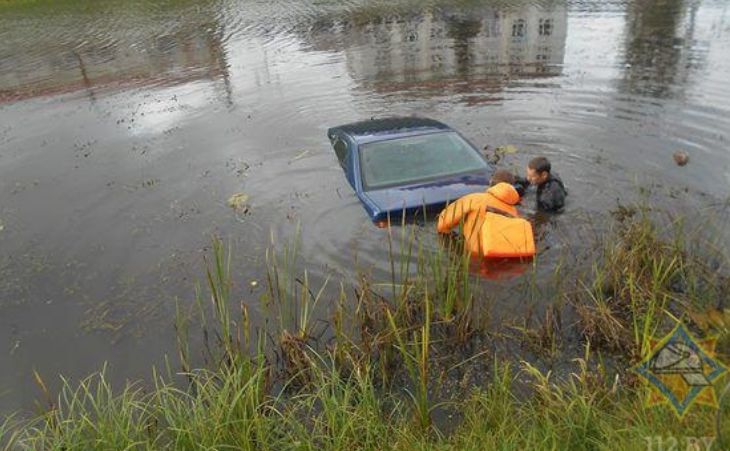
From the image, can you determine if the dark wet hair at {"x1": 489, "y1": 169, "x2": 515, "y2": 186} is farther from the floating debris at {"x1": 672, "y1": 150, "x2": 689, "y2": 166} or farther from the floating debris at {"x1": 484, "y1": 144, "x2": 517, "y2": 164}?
the floating debris at {"x1": 672, "y1": 150, "x2": 689, "y2": 166}

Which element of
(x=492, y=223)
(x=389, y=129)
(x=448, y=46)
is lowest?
(x=448, y=46)

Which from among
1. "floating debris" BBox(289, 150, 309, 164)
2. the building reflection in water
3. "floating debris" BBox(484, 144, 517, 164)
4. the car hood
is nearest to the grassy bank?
the car hood

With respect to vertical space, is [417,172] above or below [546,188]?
above

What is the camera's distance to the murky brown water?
252 inches

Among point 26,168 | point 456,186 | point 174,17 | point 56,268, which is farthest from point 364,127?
point 174,17

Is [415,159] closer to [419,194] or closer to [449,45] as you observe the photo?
[419,194]

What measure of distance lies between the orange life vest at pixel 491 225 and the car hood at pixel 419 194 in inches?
14.0

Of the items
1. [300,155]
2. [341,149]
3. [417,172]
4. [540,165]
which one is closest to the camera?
[540,165]

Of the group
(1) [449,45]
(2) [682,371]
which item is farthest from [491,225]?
(1) [449,45]

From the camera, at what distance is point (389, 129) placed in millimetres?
7914

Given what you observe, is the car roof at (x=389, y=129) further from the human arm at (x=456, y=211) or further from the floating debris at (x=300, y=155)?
the human arm at (x=456, y=211)

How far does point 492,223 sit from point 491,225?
2 cm

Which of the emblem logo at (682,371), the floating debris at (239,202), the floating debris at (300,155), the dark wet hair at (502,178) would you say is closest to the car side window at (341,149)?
the floating debris at (300,155)

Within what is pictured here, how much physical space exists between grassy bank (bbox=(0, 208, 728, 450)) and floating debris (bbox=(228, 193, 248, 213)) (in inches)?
81.7
